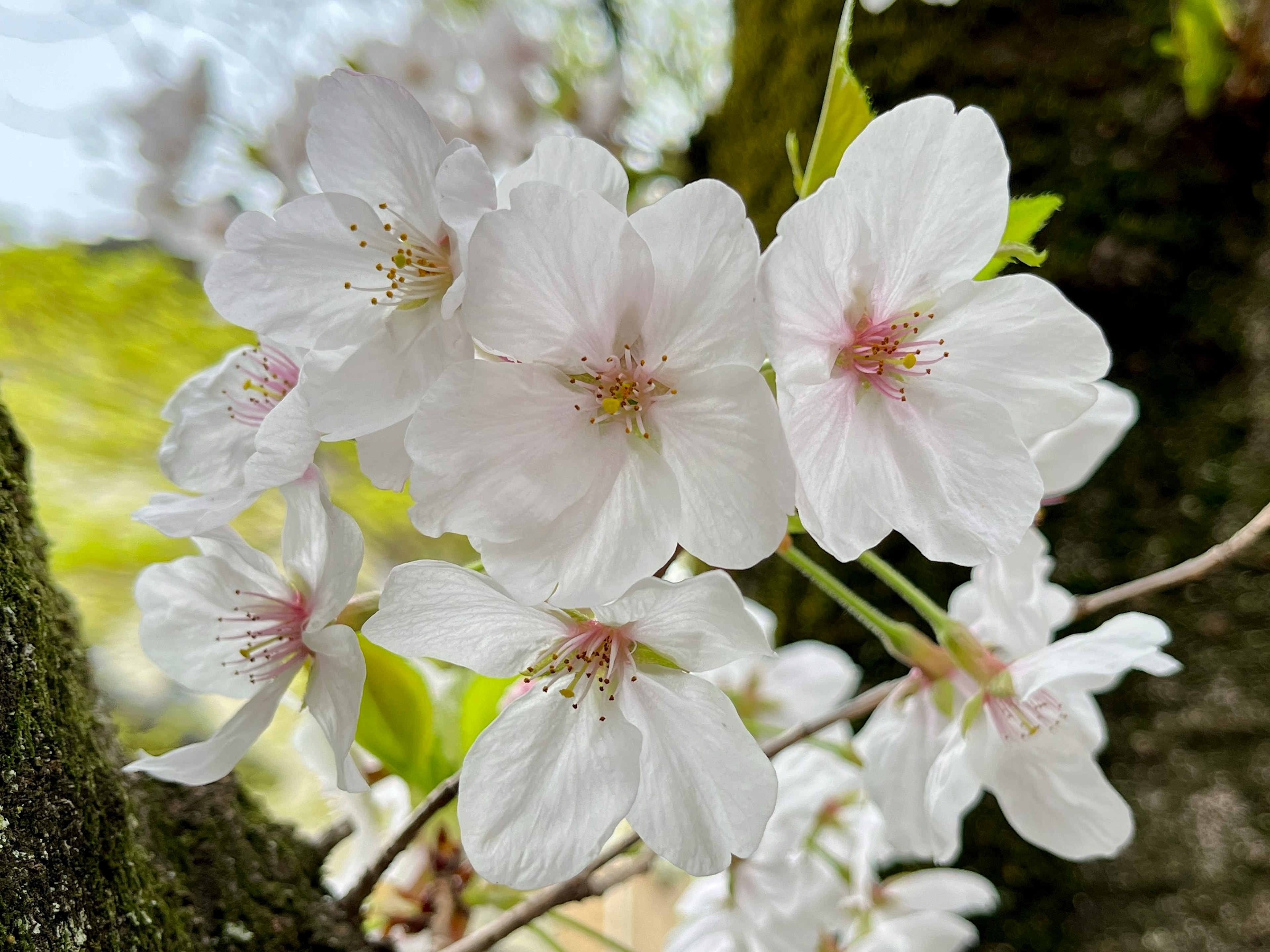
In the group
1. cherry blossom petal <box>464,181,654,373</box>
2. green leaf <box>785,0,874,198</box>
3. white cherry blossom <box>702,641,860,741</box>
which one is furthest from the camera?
white cherry blossom <box>702,641,860,741</box>

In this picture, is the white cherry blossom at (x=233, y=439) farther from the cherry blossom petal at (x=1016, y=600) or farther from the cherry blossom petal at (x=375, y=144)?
the cherry blossom petal at (x=1016, y=600)

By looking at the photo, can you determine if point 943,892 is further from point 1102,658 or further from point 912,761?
point 1102,658

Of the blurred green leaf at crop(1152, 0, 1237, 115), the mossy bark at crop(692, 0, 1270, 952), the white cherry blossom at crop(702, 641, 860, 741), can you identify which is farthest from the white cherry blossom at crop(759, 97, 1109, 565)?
the blurred green leaf at crop(1152, 0, 1237, 115)

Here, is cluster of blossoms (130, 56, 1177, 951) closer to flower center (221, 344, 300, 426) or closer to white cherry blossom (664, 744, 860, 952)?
flower center (221, 344, 300, 426)

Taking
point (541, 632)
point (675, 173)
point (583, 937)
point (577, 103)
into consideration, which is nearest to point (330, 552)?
point (541, 632)

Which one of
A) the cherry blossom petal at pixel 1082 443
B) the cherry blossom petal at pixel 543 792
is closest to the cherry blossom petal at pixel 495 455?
the cherry blossom petal at pixel 543 792

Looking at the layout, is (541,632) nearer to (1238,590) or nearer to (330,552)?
(330,552)
